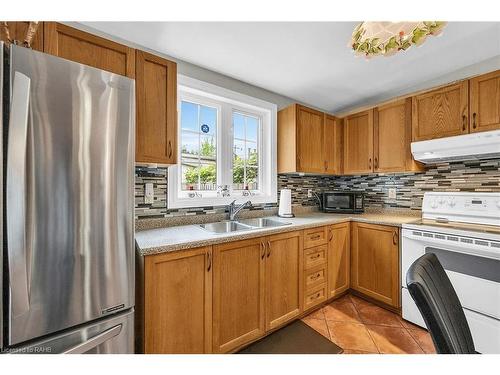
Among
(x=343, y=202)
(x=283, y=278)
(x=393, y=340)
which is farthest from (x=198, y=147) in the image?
(x=393, y=340)

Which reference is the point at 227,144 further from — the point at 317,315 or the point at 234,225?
the point at 317,315

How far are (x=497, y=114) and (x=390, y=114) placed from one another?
2.60ft

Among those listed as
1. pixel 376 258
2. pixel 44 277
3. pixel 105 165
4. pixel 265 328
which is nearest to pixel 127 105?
pixel 105 165

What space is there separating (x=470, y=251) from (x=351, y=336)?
1.06 m

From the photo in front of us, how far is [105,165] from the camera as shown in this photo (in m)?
1.00

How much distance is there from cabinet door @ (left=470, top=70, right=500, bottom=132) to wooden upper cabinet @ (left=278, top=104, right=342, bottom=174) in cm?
120

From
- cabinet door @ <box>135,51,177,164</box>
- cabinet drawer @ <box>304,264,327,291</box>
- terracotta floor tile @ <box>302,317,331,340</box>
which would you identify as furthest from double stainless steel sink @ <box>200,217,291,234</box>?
terracotta floor tile @ <box>302,317,331,340</box>

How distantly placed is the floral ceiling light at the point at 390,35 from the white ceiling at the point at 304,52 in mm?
522

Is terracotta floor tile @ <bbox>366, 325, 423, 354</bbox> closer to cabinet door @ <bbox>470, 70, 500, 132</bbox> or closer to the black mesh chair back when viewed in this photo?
the black mesh chair back

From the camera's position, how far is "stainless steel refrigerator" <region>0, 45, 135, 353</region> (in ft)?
2.70

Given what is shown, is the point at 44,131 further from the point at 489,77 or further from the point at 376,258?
the point at 489,77

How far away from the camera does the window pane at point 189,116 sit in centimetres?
208

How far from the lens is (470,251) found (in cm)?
160
